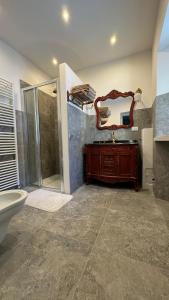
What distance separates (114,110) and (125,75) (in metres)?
0.71

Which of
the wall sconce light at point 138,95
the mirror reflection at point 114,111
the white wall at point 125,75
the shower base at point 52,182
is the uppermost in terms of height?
the white wall at point 125,75

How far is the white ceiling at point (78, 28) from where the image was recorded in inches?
69.4

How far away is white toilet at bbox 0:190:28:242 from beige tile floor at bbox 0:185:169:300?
20 centimetres

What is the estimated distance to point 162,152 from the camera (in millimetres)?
1965

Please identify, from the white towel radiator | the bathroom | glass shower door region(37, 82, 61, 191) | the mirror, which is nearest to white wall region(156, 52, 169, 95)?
the bathroom

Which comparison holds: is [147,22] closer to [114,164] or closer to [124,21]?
[124,21]

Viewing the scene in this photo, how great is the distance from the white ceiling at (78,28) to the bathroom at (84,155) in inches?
0.6

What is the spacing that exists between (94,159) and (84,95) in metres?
1.14

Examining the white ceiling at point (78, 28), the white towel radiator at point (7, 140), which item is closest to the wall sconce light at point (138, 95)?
the white ceiling at point (78, 28)

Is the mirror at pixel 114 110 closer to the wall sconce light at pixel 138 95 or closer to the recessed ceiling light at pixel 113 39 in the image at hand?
the wall sconce light at pixel 138 95

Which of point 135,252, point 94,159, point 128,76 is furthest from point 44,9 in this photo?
point 135,252

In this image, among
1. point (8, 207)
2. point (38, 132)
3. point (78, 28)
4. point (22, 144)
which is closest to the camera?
point (8, 207)

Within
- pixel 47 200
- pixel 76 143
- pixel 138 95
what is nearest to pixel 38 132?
pixel 76 143

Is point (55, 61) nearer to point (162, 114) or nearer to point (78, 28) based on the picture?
point (78, 28)
